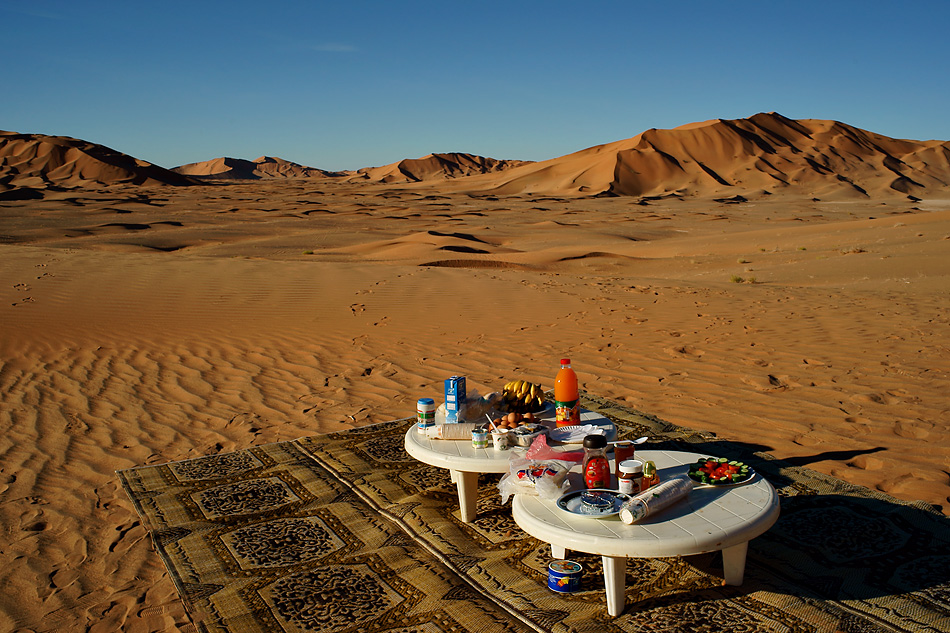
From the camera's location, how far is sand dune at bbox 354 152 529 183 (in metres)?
111

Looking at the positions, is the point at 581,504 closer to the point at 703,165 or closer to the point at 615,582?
the point at 615,582

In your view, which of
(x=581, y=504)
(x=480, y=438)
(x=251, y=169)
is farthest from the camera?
(x=251, y=169)

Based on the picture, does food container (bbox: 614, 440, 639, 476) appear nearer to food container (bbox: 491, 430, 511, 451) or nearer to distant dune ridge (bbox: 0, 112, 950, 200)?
food container (bbox: 491, 430, 511, 451)

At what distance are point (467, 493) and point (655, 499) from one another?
123 centimetres

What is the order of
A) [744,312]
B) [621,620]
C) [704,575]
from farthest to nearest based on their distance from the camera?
[744,312] < [704,575] < [621,620]

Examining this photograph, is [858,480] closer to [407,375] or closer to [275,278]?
[407,375]

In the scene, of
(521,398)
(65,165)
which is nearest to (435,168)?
(65,165)

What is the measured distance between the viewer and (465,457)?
11.9ft

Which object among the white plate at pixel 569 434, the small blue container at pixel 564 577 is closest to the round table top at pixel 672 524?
the small blue container at pixel 564 577

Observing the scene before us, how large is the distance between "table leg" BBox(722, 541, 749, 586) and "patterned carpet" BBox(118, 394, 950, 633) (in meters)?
0.06

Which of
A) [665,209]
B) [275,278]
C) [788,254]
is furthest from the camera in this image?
[665,209]

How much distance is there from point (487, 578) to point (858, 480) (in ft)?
8.36

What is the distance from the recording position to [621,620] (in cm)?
293

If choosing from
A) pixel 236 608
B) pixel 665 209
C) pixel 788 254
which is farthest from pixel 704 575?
pixel 665 209
